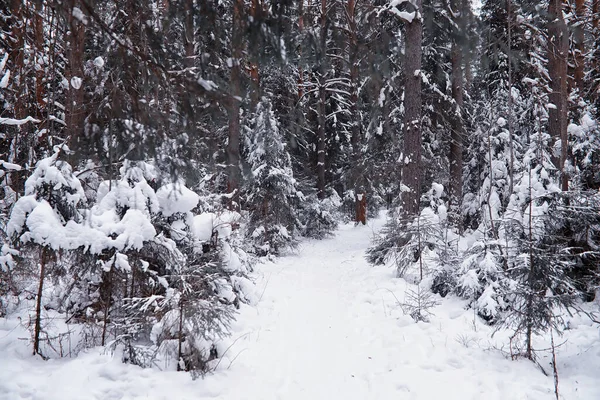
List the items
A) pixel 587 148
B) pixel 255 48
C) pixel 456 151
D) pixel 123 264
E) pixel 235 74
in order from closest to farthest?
pixel 255 48 → pixel 235 74 → pixel 123 264 → pixel 587 148 → pixel 456 151

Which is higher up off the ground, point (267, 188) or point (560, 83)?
point (560, 83)

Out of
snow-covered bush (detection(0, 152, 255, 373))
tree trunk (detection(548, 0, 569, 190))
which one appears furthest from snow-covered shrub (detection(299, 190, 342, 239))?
snow-covered bush (detection(0, 152, 255, 373))

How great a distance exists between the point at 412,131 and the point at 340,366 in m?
6.35

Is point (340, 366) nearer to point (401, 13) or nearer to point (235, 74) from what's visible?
point (235, 74)

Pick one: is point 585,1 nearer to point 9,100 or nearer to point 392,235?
point 392,235

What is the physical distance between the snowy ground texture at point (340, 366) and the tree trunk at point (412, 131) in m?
3.19

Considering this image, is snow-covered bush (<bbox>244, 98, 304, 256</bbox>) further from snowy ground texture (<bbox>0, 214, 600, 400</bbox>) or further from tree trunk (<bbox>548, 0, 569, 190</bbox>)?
tree trunk (<bbox>548, 0, 569, 190</bbox>)

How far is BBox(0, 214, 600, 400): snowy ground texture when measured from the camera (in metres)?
3.55

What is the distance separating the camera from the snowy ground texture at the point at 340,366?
3547mm

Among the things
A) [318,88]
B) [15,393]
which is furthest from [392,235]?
[318,88]

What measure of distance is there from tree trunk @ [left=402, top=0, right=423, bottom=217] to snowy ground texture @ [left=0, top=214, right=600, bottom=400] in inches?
125

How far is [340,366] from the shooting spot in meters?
4.39

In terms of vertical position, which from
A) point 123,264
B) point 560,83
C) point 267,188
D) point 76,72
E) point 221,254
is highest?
point 560,83

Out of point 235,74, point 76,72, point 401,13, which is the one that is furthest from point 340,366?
point 401,13
